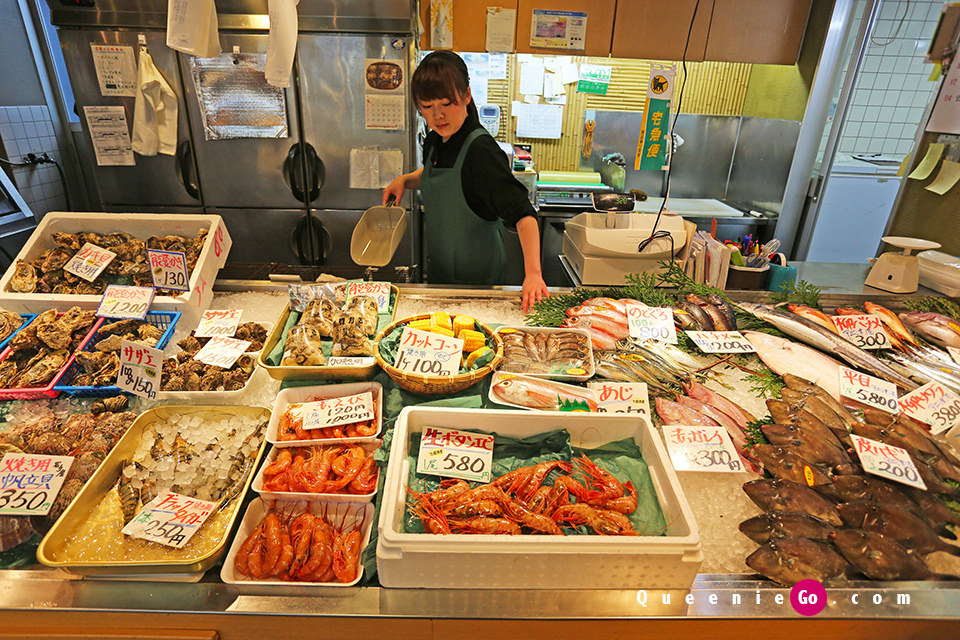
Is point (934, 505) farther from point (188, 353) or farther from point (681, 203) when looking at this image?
point (681, 203)

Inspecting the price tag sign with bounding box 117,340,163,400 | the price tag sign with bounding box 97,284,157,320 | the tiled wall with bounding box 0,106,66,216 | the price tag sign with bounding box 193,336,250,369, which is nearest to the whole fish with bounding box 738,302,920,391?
the price tag sign with bounding box 193,336,250,369

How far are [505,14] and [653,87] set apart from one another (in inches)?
81.5

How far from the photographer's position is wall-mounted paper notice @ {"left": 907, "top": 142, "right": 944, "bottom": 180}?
2.92 meters

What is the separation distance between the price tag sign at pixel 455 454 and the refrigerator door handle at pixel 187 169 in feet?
12.5

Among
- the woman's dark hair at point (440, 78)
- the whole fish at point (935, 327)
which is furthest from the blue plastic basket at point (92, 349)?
the whole fish at point (935, 327)

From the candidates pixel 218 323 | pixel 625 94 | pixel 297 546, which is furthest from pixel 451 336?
pixel 625 94

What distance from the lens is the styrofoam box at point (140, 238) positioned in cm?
201

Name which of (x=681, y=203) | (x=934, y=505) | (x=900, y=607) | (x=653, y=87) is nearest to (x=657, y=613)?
(x=900, y=607)

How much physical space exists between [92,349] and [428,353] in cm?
125

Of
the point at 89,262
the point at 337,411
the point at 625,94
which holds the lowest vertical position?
the point at 337,411

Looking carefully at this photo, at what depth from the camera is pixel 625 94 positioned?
210 inches

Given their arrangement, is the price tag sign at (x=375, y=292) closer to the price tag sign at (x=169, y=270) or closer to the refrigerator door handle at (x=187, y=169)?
the price tag sign at (x=169, y=270)

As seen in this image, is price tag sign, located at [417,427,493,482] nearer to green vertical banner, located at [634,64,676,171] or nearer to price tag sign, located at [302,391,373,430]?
price tag sign, located at [302,391,373,430]

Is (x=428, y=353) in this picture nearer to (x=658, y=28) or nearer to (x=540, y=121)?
(x=658, y=28)
